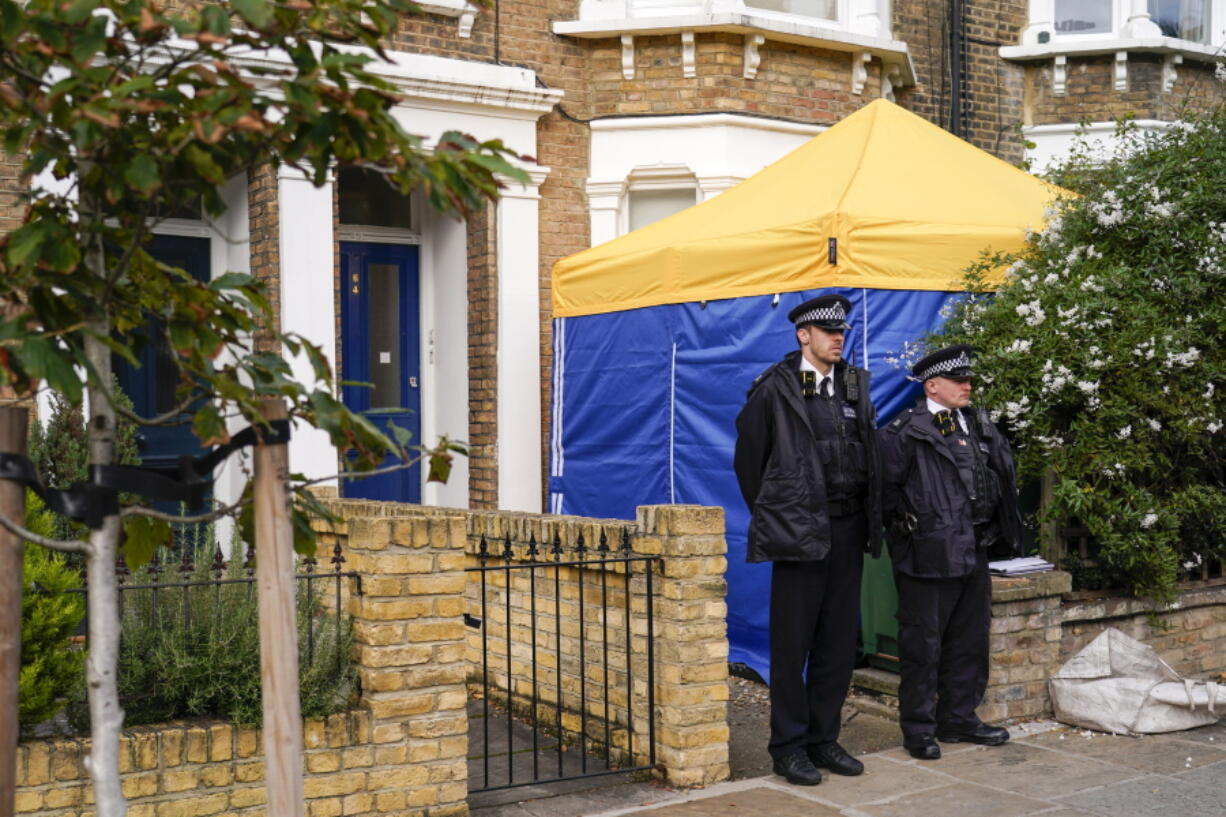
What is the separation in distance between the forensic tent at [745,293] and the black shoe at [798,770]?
151 centimetres

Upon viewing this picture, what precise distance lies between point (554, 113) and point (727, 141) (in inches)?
53.9

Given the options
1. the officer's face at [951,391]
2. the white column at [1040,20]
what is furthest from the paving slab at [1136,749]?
the white column at [1040,20]

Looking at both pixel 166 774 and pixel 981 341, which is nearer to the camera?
pixel 166 774

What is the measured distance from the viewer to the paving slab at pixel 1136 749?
5859mm

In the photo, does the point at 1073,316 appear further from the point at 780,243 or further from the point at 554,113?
the point at 554,113

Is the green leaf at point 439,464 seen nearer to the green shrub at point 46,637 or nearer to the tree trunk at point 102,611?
the tree trunk at point 102,611

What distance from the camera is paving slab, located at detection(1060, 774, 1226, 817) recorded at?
5176 millimetres

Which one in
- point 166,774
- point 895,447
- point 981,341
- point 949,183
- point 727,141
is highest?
point 727,141

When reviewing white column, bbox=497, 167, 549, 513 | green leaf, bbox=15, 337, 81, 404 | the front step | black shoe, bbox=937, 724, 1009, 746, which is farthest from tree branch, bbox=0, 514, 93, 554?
white column, bbox=497, 167, 549, 513

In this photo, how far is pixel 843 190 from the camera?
7.38 metres

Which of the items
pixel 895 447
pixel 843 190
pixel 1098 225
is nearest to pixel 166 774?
pixel 895 447

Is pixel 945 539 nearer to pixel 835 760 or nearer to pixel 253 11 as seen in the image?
pixel 835 760

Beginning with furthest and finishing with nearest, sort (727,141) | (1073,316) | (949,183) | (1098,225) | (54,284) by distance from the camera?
(727,141), (949,183), (1098,225), (1073,316), (54,284)

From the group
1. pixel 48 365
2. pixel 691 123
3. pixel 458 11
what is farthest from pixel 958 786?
pixel 458 11
